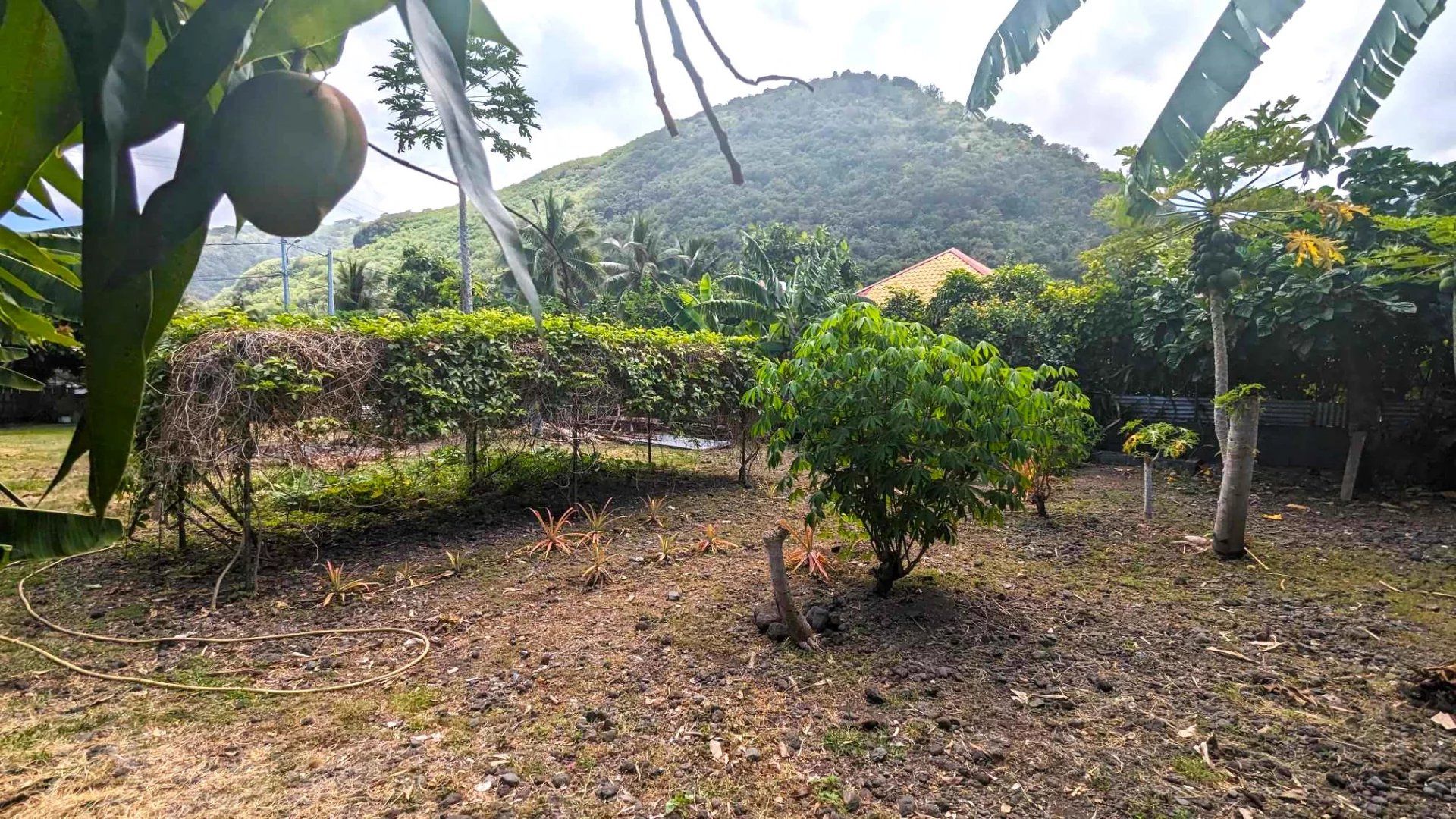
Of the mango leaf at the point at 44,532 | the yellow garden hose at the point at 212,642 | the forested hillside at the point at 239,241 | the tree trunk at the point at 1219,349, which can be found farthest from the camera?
the tree trunk at the point at 1219,349

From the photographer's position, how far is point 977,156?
27.6 m

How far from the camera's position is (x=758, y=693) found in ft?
8.98

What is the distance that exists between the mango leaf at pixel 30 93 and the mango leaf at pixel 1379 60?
7.36ft

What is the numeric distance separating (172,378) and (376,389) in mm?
1087

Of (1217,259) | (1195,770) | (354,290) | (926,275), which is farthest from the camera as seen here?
(354,290)

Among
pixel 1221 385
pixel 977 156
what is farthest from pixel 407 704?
pixel 977 156

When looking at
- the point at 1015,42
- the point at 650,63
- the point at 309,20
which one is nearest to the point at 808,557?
the point at 1015,42

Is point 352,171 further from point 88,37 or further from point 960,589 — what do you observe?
point 960,589

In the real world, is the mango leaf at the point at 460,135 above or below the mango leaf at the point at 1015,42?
below

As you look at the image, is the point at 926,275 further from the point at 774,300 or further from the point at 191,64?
the point at 191,64

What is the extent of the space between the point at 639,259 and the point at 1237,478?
26.5m

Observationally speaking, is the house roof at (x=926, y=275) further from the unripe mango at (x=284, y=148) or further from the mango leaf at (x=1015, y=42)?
the unripe mango at (x=284, y=148)

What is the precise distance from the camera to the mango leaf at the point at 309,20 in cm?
42

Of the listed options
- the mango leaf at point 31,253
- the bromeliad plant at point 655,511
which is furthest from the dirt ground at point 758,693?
the mango leaf at point 31,253
